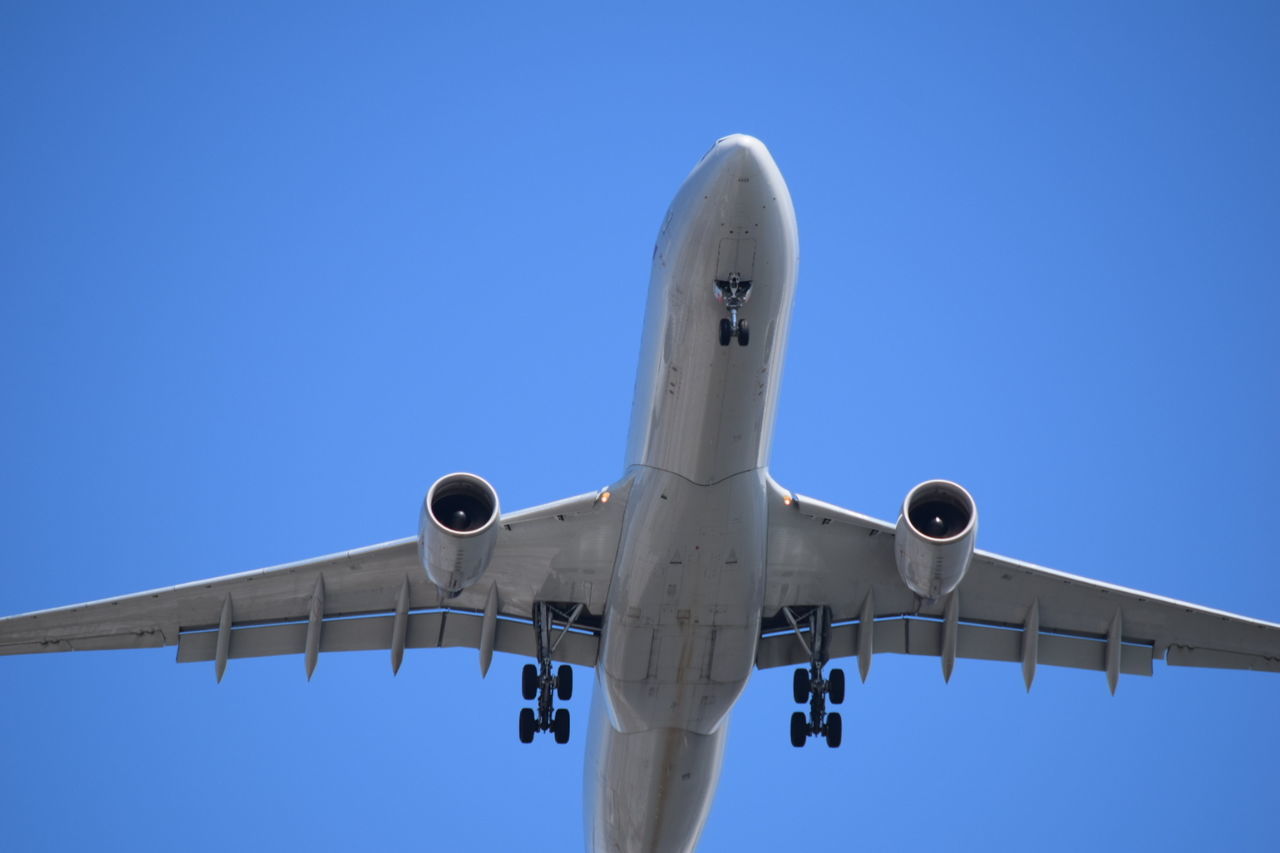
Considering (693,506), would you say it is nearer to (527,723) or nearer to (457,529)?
(457,529)

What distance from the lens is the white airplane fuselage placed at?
664 inches

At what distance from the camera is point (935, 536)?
18.6m

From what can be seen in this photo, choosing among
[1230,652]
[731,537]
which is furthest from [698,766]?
[1230,652]

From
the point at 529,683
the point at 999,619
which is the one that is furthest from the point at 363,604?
the point at 999,619

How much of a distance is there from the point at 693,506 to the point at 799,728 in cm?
463

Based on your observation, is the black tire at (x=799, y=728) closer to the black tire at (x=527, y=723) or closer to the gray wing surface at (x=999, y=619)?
the gray wing surface at (x=999, y=619)

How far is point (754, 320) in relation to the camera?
56.0 ft

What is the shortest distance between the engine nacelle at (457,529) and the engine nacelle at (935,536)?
4.59 m

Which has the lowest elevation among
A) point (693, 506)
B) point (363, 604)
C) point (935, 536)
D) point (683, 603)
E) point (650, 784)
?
point (650, 784)

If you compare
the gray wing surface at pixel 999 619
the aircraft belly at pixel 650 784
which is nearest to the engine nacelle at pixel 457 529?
the aircraft belly at pixel 650 784

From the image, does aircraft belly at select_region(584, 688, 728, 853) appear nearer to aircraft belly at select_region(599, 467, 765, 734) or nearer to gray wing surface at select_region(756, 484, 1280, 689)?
aircraft belly at select_region(599, 467, 765, 734)

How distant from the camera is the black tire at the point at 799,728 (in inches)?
825

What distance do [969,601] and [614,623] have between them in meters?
5.18

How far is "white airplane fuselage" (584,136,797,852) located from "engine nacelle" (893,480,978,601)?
1665 mm
